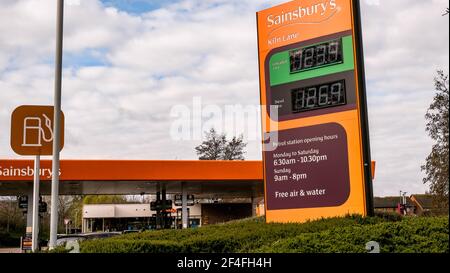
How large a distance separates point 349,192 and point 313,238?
168 inches

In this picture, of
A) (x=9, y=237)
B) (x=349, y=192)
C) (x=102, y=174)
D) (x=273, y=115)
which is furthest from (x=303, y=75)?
(x=9, y=237)

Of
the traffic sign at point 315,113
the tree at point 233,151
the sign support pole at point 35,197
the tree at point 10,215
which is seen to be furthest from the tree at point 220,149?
the tree at point 10,215

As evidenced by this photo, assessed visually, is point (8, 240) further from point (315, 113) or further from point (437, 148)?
point (437, 148)

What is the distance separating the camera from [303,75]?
15156mm

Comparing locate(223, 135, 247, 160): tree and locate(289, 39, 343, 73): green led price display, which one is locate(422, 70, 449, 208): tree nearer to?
locate(289, 39, 343, 73): green led price display

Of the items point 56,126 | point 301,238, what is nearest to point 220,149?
point 56,126

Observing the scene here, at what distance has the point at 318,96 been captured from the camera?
1499cm

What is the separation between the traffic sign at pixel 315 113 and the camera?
1431cm

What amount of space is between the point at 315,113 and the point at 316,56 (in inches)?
59.1

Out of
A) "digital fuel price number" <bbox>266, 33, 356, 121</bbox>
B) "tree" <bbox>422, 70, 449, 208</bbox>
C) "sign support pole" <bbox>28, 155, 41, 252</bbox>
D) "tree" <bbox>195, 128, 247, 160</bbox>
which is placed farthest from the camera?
"tree" <bbox>195, 128, 247, 160</bbox>

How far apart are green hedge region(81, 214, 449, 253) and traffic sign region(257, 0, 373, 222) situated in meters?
1.15

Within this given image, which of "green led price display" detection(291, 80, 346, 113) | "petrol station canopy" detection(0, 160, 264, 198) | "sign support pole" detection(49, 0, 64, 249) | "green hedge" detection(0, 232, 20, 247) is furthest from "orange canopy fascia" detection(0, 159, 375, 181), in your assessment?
"green hedge" detection(0, 232, 20, 247)

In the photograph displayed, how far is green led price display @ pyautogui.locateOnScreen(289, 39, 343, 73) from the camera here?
14758 mm
